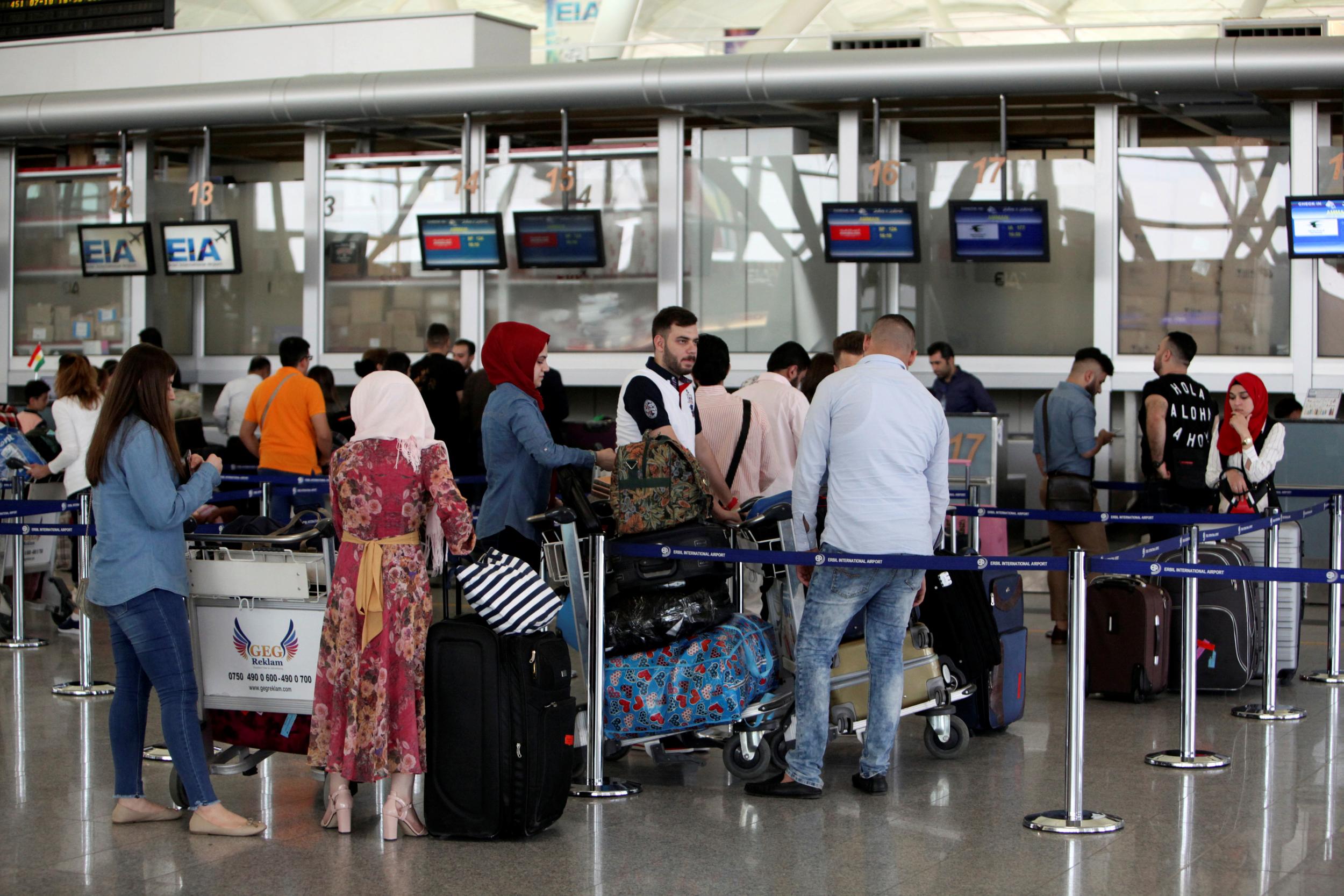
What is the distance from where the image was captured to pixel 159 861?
4512mm

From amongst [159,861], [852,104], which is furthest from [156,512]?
[852,104]

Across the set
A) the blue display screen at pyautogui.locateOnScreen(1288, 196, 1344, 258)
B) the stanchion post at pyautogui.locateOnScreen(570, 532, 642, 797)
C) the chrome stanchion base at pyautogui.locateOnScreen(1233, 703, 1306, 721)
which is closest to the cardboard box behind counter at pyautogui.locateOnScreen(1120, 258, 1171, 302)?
the blue display screen at pyautogui.locateOnScreen(1288, 196, 1344, 258)

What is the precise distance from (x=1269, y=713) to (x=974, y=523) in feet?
5.28

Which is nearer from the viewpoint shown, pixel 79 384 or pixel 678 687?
pixel 678 687

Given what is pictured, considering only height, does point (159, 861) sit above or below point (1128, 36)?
below

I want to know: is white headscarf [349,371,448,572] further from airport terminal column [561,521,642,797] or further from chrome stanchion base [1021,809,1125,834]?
chrome stanchion base [1021,809,1125,834]

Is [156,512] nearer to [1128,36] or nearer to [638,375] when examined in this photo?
[638,375]

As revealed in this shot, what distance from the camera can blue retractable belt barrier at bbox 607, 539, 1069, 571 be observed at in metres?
5.01

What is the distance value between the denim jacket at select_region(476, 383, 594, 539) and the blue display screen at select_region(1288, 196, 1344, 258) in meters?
7.84

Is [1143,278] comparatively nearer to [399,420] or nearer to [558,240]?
[558,240]

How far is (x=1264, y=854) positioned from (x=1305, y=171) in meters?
8.71

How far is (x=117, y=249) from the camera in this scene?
1454 cm

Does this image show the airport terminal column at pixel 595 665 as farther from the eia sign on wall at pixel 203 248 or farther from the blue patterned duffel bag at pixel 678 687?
the eia sign on wall at pixel 203 248

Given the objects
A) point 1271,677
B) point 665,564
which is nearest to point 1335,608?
point 1271,677
